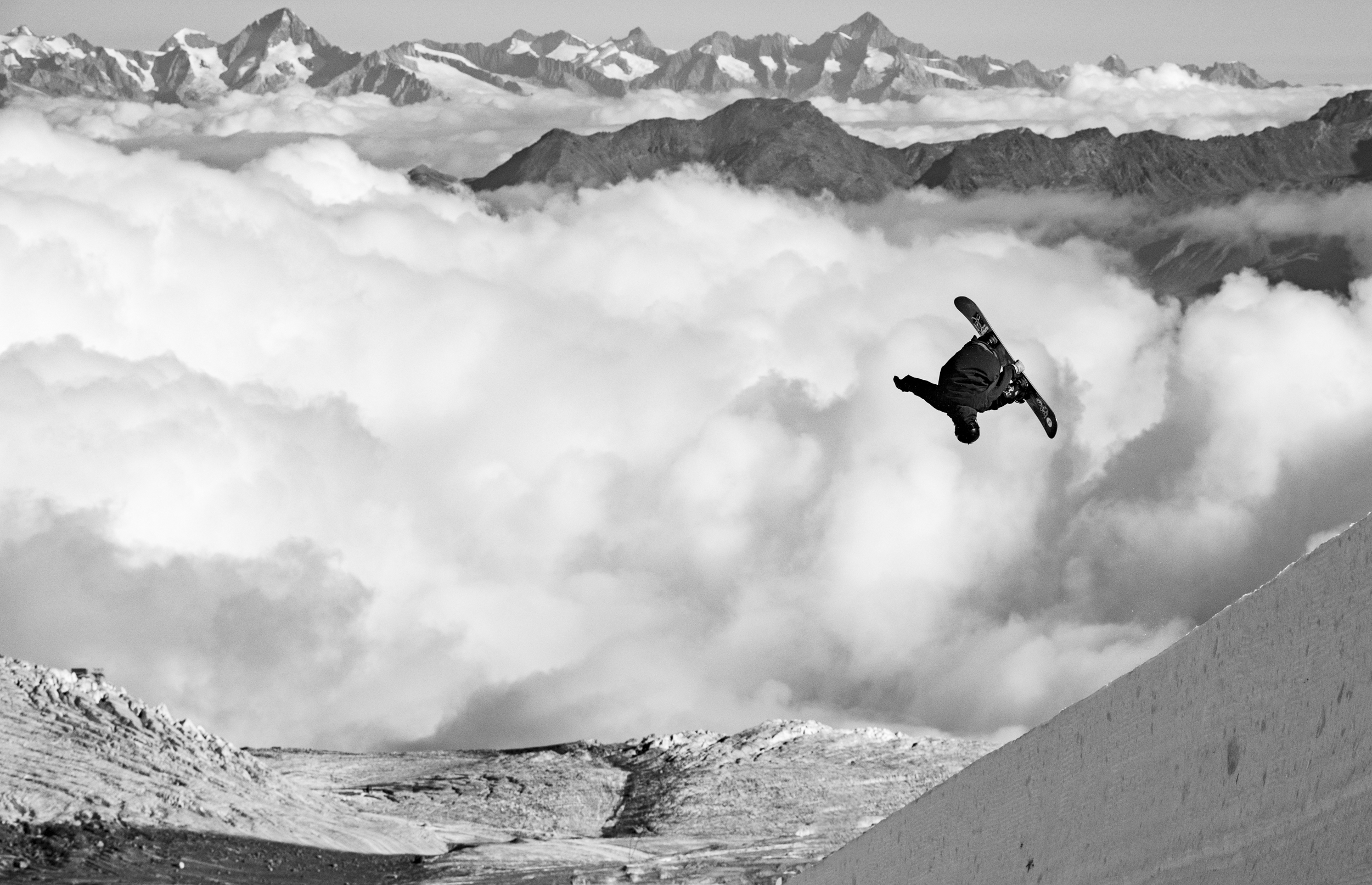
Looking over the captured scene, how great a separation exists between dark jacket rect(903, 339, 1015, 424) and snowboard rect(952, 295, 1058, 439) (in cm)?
20

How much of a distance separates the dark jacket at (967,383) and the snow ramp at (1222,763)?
19.6 feet

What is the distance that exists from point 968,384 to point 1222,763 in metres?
6.95

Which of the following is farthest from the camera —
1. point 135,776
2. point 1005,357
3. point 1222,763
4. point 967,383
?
point 135,776

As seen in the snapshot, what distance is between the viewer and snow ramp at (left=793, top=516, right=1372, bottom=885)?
294 cm

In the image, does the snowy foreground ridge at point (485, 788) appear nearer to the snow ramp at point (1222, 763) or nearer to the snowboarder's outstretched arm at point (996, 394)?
the snowboarder's outstretched arm at point (996, 394)

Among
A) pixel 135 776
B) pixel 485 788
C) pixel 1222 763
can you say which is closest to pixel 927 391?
pixel 1222 763

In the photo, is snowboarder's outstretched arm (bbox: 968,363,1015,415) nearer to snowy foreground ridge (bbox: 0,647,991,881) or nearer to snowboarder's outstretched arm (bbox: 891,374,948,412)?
snowboarder's outstretched arm (bbox: 891,374,948,412)

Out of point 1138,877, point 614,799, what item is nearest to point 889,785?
point 614,799

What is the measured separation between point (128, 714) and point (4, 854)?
16.5 metres

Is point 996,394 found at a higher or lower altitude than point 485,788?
lower

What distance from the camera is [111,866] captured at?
5366 cm

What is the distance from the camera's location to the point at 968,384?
10.1m

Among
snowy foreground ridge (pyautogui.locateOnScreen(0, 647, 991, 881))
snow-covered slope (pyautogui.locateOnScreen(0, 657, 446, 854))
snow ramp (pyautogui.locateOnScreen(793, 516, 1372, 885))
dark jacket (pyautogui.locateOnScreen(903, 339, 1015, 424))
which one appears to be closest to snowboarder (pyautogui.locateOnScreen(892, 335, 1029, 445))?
dark jacket (pyautogui.locateOnScreen(903, 339, 1015, 424))

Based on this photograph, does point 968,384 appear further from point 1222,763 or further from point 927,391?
point 1222,763
